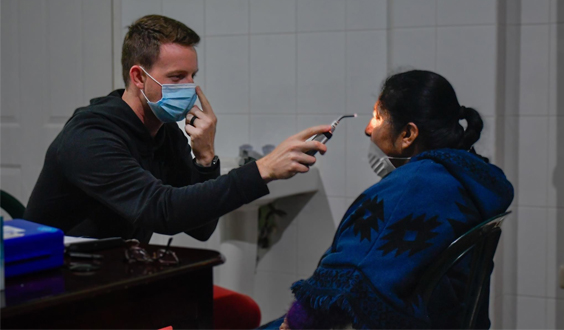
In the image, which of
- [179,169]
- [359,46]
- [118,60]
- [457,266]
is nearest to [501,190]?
[457,266]

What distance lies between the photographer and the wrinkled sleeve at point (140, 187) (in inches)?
57.8

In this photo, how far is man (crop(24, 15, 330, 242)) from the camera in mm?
1472

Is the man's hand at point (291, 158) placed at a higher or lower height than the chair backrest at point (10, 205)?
higher

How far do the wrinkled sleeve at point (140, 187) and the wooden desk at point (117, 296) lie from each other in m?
0.09

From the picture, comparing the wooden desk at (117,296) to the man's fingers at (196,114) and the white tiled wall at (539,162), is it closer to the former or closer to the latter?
the man's fingers at (196,114)

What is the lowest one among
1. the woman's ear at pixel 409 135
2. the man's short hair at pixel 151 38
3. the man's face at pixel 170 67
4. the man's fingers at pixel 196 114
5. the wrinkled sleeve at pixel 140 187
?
the wrinkled sleeve at pixel 140 187

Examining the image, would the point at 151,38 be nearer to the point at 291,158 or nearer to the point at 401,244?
the point at 291,158

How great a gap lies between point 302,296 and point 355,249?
0.17m

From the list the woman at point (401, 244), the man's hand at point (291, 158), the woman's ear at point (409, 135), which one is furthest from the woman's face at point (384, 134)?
the man's hand at point (291, 158)

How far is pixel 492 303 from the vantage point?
243 cm

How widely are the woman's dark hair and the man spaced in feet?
1.16

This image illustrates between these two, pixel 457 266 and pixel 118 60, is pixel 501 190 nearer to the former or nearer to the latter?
pixel 457 266

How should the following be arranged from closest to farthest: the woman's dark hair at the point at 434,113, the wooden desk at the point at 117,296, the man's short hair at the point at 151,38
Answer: the wooden desk at the point at 117,296, the woman's dark hair at the point at 434,113, the man's short hair at the point at 151,38

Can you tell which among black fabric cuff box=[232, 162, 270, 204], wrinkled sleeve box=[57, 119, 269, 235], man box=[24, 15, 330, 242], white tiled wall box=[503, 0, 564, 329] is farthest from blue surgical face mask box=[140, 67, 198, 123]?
white tiled wall box=[503, 0, 564, 329]
